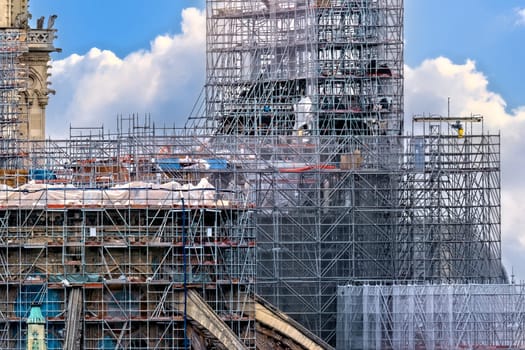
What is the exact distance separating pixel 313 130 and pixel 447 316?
A: 1552 centimetres

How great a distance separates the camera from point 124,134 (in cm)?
8525

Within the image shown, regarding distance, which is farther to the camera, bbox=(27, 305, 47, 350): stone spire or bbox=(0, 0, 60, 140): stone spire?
bbox=(0, 0, 60, 140): stone spire

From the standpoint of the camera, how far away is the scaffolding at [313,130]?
3344 inches

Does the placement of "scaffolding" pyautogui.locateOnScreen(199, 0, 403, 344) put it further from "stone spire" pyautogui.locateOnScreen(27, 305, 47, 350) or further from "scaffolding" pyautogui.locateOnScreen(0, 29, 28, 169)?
"stone spire" pyautogui.locateOnScreen(27, 305, 47, 350)

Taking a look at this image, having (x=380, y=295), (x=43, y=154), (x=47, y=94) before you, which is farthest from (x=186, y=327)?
(x=47, y=94)

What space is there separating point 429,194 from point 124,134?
13708 millimetres

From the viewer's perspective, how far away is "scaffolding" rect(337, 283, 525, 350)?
3095 inches

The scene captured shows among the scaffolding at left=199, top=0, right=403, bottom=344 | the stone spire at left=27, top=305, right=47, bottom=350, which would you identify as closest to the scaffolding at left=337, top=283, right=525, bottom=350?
the scaffolding at left=199, top=0, right=403, bottom=344

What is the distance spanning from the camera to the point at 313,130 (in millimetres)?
91312

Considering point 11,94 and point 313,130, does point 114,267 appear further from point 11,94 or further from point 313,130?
point 313,130

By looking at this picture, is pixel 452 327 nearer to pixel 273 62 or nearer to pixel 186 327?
pixel 186 327

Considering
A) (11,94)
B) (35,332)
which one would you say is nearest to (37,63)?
(11,94)

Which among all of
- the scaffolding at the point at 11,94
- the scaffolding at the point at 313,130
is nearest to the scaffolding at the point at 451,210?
the scaffolding at the point at 313,130

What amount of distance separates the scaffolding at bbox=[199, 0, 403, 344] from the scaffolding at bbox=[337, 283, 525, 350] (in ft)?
15.5
